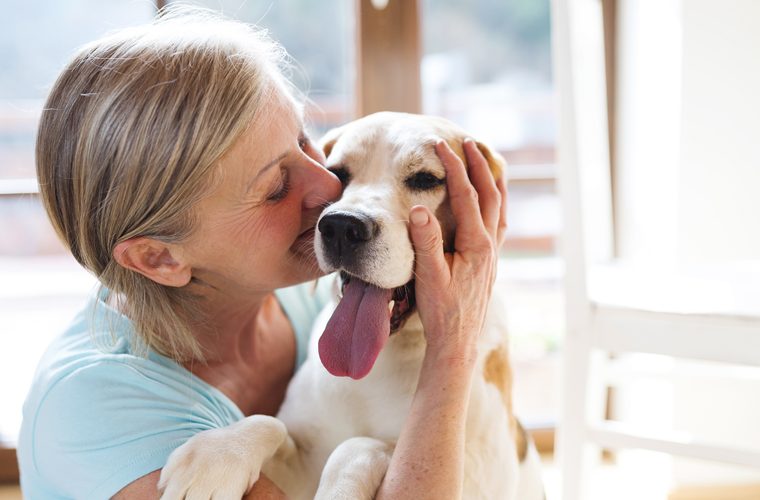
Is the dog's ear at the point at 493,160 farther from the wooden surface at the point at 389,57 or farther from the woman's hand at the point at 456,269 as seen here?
the wooden surface at the point at 389,57

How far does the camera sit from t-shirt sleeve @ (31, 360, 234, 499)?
94cm

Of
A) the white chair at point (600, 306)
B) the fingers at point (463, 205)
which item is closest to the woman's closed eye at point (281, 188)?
the fingers at point (463, 205)

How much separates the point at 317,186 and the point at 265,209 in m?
0.08

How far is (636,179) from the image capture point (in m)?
2.16

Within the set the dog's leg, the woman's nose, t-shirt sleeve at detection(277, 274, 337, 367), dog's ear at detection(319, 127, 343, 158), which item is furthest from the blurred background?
the dog's leg

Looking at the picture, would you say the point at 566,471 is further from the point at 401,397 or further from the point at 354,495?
the point at 354,495

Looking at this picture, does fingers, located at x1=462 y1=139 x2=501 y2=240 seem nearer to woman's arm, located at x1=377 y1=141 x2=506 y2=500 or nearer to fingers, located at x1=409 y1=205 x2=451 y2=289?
woman's arm, located at x1=377 y1=141 x2=506 y2=500

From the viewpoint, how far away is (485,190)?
1.10m

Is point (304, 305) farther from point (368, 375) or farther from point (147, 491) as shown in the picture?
point (147, 491)

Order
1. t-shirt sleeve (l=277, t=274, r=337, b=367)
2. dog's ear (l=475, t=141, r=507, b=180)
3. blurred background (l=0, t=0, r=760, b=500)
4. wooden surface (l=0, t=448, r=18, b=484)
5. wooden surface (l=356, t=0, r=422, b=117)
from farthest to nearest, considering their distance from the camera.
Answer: wooden surface (l=0, t=448, r=18, b=484) → wooden surface (l=356, t=0, r=422, b=117) → blurred background (l=0, t=0, r=760, b=500) → t-shirt sleeve (l=277, t=274, r=337, b=367) → dog's ear (l=475, t=141, r=507, b=180)

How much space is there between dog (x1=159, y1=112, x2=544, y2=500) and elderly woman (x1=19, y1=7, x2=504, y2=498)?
5cm

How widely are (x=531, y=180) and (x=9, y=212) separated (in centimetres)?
242

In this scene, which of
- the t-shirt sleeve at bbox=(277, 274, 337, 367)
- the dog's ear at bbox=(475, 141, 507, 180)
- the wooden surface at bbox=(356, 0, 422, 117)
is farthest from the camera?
the wooden surface at bbox=(356, 0, 422, 117)

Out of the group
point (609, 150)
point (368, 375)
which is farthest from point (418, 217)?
point (609, 150)
